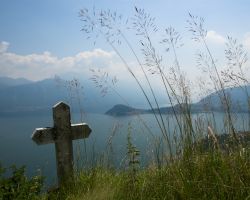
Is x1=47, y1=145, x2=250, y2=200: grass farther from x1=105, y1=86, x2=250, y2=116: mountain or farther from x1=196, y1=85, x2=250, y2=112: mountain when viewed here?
x1=196, y1=85, x2=250, y2=112: mountain

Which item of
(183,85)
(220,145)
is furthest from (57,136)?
(220,145)

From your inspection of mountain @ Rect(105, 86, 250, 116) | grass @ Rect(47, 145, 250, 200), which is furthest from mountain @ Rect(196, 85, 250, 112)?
grass @ Rect(47, 145, 250, 200)

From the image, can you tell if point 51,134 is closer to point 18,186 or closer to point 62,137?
point 62,137

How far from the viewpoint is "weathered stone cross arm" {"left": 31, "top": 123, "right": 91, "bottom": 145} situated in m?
5.44

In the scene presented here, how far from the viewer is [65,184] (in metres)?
5.34

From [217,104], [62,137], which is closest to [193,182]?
[217,104]

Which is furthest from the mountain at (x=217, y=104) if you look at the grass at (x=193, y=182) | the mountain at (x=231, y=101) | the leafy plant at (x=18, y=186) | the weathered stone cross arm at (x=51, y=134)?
the leafy plant at (x=18, y=186)

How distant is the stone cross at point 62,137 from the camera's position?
5473mm

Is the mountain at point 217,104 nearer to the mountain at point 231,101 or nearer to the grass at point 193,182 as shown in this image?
the mountain at point 231,101

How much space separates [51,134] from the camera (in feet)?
18.3

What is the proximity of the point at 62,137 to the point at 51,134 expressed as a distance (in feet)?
0.58

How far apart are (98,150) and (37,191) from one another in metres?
1.34

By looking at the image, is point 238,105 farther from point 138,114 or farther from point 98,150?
point 98,150

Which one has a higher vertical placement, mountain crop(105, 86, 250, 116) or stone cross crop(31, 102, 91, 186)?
mountain crop(105, 86, 250, 116)
